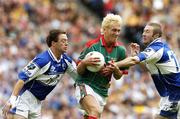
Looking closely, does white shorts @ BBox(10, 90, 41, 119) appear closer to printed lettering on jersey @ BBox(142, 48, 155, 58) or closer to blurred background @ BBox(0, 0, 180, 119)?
printed lettering on jersey @ BBox(142, 48, 155, 58)

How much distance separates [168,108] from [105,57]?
139cm

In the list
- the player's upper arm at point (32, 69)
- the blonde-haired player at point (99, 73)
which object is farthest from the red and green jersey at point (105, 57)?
the player's upper arm at point (32, 69)

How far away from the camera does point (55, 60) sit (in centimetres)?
1475

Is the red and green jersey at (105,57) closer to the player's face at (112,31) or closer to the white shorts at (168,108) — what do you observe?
the player's face at (112,31)

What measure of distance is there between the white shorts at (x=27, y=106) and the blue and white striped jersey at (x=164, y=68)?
1992mm

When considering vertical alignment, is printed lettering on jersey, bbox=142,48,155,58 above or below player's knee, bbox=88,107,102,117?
above

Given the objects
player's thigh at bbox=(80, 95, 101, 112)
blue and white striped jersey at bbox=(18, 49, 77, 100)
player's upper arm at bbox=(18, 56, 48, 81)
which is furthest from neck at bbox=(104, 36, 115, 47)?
player's upper arm at bbox=(18, 56, 48, 81)

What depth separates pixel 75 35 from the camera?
2659 cm

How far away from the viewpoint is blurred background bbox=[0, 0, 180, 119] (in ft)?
74.1

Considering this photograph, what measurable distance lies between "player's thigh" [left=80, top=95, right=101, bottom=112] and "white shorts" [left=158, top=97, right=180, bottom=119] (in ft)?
3.78

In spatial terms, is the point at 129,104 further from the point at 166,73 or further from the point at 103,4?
the point at 166,73

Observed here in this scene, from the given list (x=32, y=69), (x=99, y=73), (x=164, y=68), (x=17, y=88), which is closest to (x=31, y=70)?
(x=32, y=69)

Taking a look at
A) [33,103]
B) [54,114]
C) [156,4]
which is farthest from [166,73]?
[156,4]

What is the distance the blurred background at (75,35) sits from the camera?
74.1 ft
